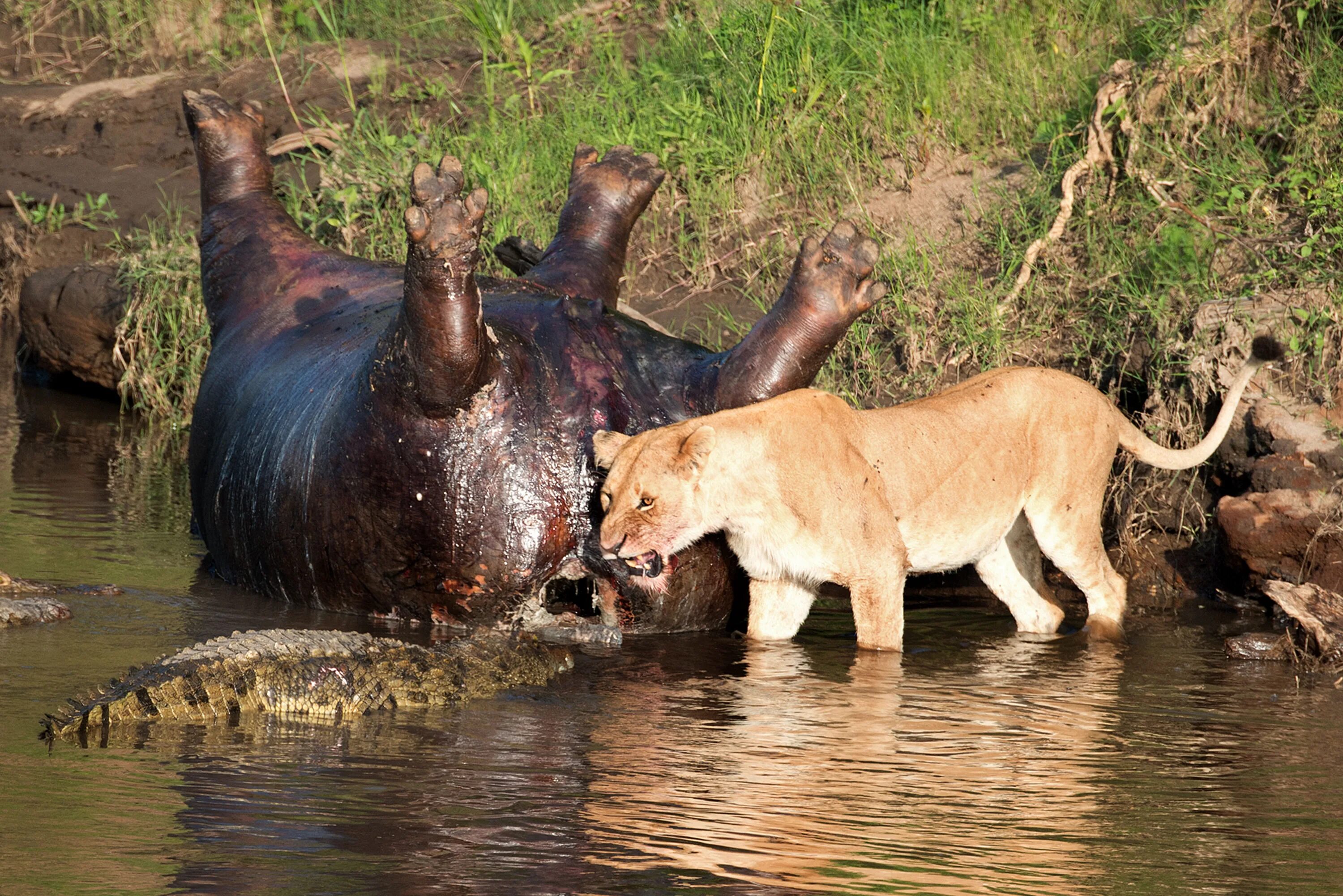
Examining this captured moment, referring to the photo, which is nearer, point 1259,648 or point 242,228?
point 1259,648

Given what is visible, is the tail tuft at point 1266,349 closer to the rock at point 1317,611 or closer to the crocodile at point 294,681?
the rock at point 1317,611

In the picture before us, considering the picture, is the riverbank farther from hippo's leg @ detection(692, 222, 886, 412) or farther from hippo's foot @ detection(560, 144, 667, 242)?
hippo's leg @ detection(692, 222, 886, 412)

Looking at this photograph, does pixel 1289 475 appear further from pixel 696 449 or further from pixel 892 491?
pixel 696 449

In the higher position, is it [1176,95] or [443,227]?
[1176,95]

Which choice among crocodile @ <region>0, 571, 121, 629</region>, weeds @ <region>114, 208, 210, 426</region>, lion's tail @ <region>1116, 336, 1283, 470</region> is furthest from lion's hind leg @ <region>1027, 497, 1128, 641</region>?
weeds @ <region>114, 208, 210, 426</region>

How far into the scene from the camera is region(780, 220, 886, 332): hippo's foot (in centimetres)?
599

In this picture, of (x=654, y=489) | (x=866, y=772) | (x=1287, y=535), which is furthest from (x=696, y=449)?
(x=1287, y=535)

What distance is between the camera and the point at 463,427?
5.79 metres

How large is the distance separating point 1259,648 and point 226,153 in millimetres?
5239

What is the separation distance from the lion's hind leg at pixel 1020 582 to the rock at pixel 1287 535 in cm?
76

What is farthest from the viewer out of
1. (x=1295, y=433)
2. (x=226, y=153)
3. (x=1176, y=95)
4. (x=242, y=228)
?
(x=1176, y=95)

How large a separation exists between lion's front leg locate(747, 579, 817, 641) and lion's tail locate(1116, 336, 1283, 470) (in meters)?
1.51

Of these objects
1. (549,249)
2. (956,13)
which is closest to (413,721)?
(549,249)

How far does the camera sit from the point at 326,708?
4762 millimetres
